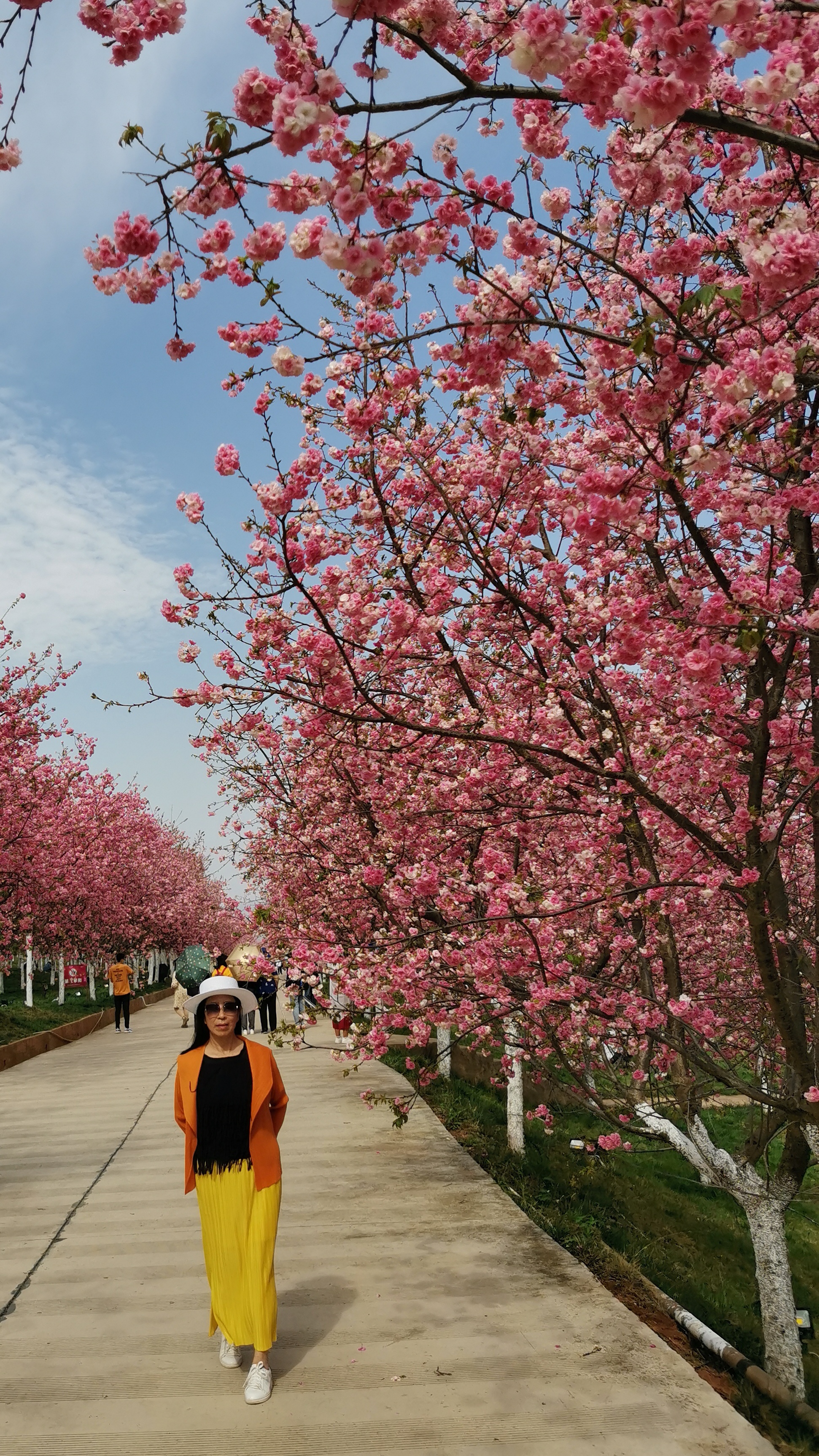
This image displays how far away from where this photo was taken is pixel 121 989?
72.9 feet

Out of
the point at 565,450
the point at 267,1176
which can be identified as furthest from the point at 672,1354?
the point at 565,450

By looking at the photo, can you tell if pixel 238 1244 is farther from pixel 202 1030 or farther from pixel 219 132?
pixel 219 132

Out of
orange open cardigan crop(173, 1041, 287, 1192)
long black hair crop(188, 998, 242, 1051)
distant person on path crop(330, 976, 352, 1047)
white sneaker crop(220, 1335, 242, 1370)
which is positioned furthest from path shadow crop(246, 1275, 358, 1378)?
distant person on path crop(330, 976, 352, 1047)

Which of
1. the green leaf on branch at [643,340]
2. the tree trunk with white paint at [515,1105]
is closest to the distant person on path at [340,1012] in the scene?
the tree trunk with white paint at [515,1105]

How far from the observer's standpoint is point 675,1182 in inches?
467

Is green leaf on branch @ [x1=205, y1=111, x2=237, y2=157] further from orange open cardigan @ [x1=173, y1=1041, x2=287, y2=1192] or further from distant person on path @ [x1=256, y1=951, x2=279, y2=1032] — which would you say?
distant person on path @ [x1=256, y1=951, x2=279, y2=1032]

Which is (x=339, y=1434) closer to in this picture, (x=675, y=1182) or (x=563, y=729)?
(x=563, y=729)

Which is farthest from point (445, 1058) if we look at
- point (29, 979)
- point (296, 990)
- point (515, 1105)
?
point (29, 979)

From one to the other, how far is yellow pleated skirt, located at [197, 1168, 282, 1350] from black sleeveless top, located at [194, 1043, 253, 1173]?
0.05 meters

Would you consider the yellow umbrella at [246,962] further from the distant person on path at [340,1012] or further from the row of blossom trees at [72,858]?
the row of blossom trees at [72,858]

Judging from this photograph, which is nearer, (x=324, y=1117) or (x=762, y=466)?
(x=762, y=466)

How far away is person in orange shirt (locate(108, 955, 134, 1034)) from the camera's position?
2181cm

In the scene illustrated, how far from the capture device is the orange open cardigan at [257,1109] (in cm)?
448

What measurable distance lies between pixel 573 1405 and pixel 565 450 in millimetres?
4684
